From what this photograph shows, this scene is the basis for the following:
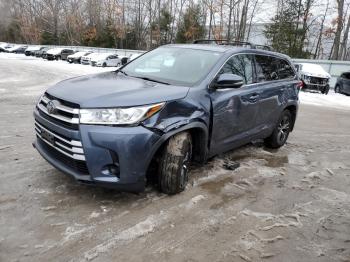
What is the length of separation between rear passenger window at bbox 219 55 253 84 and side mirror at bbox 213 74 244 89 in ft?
0.78

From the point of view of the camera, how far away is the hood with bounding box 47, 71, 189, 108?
12.0 feet

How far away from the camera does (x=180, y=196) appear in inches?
170

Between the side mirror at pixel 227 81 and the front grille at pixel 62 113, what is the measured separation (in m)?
1.74

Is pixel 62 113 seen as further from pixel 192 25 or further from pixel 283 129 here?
pixel 192 25

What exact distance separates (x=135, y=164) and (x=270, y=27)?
38.3 m

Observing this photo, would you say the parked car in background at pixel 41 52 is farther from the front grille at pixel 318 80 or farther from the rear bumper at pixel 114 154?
the rear bumper at pixel 114 154

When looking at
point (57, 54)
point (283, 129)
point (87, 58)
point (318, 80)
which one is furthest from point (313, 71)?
point (57, 54)

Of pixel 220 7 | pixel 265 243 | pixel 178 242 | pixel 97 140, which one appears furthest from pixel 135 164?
pixel 220 7

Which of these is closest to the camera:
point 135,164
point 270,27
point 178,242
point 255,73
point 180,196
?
point 178,242

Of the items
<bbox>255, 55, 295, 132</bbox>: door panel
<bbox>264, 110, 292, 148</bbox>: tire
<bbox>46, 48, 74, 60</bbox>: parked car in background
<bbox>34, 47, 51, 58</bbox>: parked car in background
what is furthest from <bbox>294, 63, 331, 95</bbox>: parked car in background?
<bbox>34, 47, 51, 58</bbox>: parked car in background

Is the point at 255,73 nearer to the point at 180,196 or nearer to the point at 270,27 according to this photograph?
the point at 180,196

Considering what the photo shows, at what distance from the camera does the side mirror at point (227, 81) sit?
4.43m

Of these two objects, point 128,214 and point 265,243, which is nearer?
point 265,243

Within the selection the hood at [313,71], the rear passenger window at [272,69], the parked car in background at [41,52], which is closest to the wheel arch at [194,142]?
the rear passenger window at [272,69]
